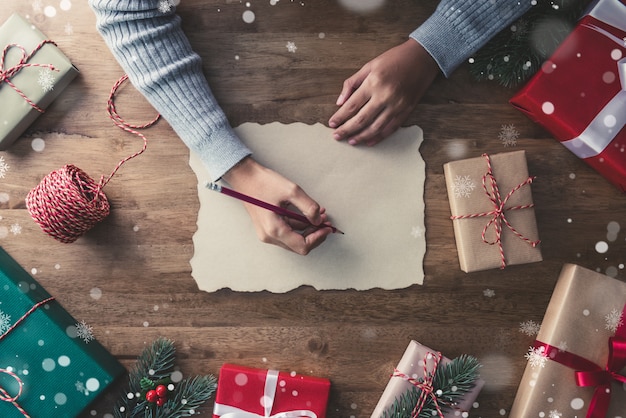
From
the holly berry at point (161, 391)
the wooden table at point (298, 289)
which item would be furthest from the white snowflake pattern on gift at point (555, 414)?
the holly berry at point (161, 391)

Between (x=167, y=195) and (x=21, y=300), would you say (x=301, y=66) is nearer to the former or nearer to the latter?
(x=167, y=195)

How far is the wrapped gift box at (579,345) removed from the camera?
1011mm

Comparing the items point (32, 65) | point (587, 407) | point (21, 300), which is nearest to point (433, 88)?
point (587, 407)

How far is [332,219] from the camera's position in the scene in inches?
42.9

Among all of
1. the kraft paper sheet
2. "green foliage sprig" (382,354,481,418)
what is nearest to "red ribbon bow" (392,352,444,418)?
"green foliage sprig" (382,354,481,418)

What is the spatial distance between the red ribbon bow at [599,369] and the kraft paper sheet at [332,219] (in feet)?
1.07

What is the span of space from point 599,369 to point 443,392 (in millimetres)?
322

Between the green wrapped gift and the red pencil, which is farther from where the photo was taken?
the green wrapped gift

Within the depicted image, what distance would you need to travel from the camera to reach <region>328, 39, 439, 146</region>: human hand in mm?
1039

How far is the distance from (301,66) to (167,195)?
0.41m
